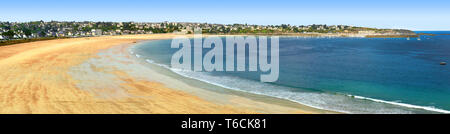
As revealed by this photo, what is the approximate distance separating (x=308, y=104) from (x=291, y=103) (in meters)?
1.11

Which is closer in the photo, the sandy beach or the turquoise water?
the sandy beach

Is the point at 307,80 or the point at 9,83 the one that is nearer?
the point at 9,83

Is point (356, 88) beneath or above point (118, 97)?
beneath

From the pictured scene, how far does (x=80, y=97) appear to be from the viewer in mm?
19656

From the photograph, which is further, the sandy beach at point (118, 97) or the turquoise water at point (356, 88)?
the turquoise water at point (356, 88)

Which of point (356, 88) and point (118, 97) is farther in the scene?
point (356, 88)
